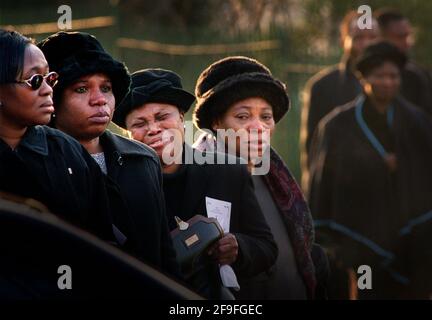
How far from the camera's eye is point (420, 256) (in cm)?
1005

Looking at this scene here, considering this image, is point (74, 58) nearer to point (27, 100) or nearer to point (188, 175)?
point (27, 100)

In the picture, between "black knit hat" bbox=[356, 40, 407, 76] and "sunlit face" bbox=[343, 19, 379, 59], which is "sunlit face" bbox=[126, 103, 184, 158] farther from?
"sunlit face" bbox=[343, 19, 379, 59]

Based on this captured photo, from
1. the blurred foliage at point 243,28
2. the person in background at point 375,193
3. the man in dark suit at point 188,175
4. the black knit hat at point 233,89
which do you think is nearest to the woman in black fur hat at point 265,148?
the black knit hat at point 233,89

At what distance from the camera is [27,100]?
14.7 feet

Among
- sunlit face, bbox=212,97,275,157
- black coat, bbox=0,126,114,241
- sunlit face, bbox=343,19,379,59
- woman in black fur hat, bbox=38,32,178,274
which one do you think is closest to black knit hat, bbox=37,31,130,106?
woman in black fur hat, bbox=38,32,178,274

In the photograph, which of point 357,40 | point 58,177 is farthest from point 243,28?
point 58,177

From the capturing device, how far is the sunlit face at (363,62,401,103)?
9.64 m

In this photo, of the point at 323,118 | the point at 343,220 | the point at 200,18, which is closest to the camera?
the point at 343,220

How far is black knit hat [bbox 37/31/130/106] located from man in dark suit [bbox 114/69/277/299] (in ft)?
1.62

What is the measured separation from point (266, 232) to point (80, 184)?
4.40 feet

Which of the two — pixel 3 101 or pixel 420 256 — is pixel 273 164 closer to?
pixel 3 101

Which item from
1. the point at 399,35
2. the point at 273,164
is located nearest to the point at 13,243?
the point at 273,164

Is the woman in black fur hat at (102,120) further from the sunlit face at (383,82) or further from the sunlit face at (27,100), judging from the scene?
the sunlit face at (383,82)

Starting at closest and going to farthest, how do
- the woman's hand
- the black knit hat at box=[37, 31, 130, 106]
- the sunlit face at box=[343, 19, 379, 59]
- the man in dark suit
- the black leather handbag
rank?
the black knit hat at box=[37, 31, 130, 106] → the black leather handbag → the woman's hand → the man in dark suit → the sunlit face at box=[343, 19, 379, 59]
